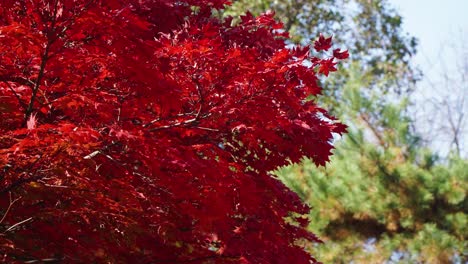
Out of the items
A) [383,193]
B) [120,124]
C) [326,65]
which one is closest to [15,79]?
[120,124]

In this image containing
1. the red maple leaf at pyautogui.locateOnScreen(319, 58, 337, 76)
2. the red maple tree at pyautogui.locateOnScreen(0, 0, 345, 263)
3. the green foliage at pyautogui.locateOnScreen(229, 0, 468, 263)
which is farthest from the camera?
the green foliage at pyautogui.locateOnScreen(229, 0, 468, 263)

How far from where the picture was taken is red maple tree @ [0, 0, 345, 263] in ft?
10.4

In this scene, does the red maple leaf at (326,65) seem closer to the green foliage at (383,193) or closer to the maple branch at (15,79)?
the maple branch at (15,79)

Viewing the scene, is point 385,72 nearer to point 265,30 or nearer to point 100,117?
point 265,30

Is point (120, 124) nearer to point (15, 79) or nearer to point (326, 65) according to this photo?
point (15, 79)

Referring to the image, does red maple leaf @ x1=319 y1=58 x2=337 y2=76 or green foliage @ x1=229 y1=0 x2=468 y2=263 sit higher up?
green foliage @ x1=229 y1=0 x2=468 y2=263

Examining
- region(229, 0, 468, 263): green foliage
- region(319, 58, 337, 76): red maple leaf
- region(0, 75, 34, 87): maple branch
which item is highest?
region(229, 0, 468, 263): green foliage

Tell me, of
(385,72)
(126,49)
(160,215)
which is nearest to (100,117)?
(126,49)

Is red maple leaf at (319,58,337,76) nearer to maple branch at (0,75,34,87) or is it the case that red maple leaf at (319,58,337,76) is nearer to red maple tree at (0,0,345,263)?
red maple tree at (0,0,345,263)

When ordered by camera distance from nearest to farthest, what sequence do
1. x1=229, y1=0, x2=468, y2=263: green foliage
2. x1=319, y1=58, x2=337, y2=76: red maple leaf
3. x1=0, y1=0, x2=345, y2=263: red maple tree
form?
x1=0, y1=0, x2=345, y2=263: red maple tree
x1=319, y1=58, x2=337, y2=76: red maple leaf
x1=229, y1=0, x2=468, y2=263: green foliage

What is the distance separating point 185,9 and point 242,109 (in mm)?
1583

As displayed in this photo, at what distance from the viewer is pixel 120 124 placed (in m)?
3.46

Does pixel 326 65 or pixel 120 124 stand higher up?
pixel 326 65

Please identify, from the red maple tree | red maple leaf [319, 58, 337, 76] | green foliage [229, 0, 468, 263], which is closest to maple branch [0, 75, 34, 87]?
the red maple tree
